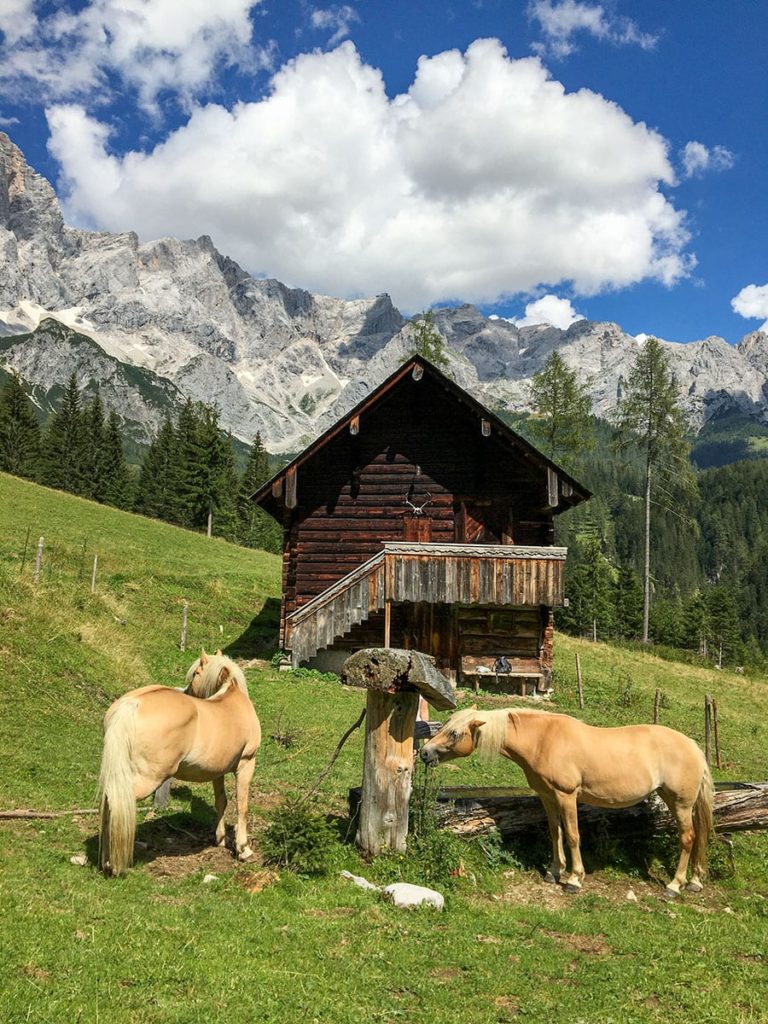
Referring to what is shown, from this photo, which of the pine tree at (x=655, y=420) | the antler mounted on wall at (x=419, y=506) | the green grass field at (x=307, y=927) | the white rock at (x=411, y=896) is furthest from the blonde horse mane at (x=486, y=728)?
the pine tree at (x=655, y=420)

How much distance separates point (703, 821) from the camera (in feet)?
26.7

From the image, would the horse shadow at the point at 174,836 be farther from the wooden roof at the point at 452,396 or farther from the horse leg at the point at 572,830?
the wooden roof at the point at 452,396

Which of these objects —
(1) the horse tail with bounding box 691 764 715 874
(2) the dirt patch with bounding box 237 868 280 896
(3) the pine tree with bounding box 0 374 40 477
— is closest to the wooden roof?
(1) the horse tail with bounding box 691 764 715 874

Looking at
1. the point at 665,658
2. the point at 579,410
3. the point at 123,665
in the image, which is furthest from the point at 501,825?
the point at 579,410

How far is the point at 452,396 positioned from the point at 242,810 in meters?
17.7

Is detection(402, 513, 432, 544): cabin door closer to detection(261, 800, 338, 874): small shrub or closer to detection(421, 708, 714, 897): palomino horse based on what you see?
detection(421, 708, 714, 897): palomino horse

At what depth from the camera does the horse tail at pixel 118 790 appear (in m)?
6.66

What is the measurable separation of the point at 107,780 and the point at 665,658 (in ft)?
110

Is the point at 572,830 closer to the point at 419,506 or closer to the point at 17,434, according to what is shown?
the point at 419,506

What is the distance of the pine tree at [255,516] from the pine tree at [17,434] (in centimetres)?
2214

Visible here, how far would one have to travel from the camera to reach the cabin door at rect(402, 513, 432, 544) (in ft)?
76.9

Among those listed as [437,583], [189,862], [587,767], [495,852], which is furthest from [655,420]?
[189,862]

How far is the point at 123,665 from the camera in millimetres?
16969

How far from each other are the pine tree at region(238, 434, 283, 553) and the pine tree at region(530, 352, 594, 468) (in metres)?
40.9
